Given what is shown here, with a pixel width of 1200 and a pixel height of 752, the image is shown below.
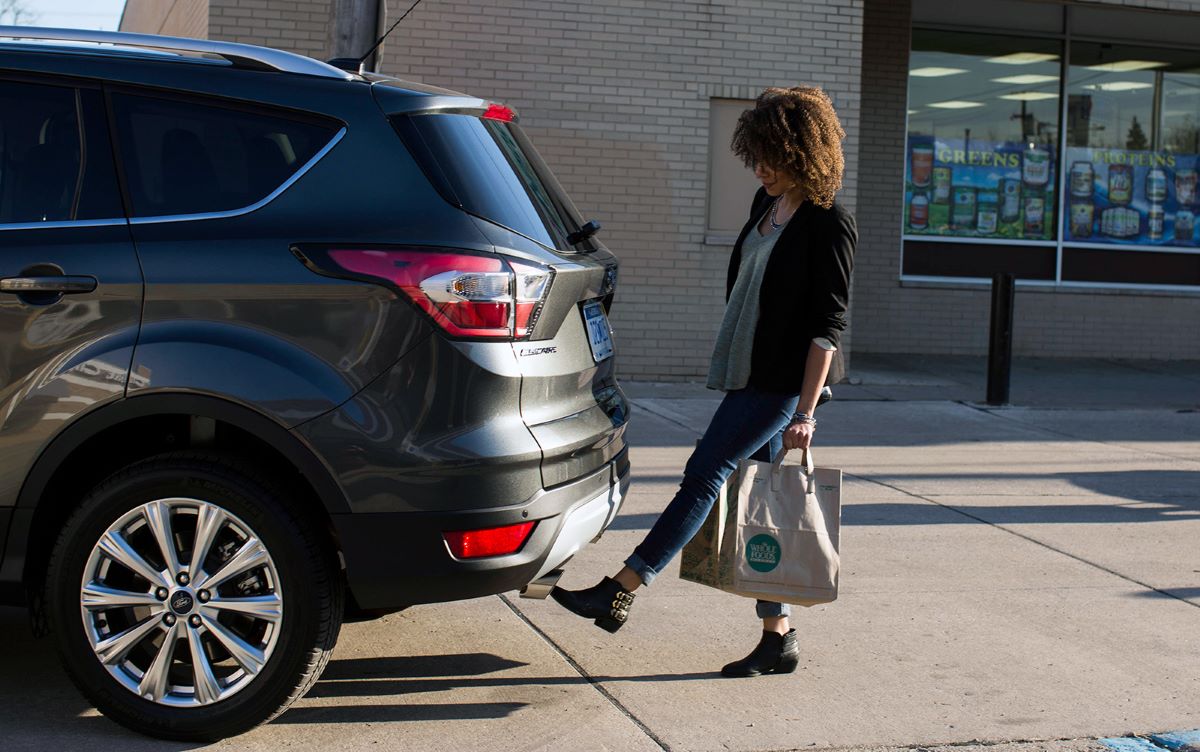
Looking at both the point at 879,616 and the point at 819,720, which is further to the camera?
the point at 879,616

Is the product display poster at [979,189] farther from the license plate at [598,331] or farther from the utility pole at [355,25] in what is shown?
the license plate at [598,331]

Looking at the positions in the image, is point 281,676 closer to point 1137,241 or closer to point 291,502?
point 291,502

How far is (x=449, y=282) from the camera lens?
3803 millimetres

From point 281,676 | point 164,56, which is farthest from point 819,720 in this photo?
point 164,56

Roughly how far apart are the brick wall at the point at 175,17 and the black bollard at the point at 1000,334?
22.9 ft

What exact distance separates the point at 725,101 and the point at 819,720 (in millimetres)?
9043

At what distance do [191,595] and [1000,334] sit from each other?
8.75m

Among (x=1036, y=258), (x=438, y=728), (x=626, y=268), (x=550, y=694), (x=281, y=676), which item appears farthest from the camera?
(x=1036, y=258)

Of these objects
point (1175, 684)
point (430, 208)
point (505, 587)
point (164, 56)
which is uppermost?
point (164, 56)

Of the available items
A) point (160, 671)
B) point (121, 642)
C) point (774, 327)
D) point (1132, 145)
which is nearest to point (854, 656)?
point (774, 327)

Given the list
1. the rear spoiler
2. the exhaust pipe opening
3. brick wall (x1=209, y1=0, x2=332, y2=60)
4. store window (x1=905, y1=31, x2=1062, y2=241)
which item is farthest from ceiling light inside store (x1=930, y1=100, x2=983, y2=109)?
the exhaust pipe opening

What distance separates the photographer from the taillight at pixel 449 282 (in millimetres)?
3797

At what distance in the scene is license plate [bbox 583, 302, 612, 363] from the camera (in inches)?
173

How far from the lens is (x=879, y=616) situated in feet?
17.9
